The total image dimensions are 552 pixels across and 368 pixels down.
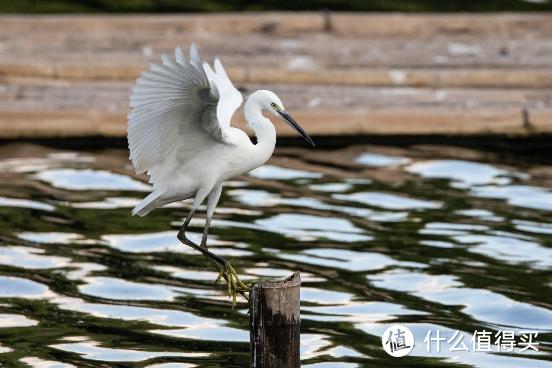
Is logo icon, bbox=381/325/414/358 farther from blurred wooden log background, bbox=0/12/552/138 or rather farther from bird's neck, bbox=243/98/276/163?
blurred wooden log background, bbox=0/12/552/138

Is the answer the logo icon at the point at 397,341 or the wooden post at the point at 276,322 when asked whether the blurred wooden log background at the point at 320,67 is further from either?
the wooden post at the point at 276,322

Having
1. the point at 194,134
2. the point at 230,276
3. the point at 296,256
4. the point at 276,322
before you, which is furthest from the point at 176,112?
the point at 296,256

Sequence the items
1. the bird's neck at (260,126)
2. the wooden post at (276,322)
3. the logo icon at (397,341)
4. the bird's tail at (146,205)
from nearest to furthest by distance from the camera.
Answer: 1. the wooden post at (276,322)
2. the bird's neck at (260,126)
3. the bird's tail at (146,205)
4. the logo icon at (397,341)

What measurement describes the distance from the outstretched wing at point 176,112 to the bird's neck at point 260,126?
15cm

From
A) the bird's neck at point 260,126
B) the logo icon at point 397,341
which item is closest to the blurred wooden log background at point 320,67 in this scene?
the logo icon at point 397,341

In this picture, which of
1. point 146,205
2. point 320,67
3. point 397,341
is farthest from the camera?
point 320,67

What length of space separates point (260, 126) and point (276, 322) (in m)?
1.08

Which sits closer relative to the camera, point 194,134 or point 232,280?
point 232,280

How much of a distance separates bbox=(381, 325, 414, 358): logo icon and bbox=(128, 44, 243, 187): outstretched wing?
1.42 meters

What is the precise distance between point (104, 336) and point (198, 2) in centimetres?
809

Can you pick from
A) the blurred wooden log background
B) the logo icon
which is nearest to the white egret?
the logo icon

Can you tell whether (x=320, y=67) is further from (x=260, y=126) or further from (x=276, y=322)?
(x=276, y=322)

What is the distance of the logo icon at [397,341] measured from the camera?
6.92 metres

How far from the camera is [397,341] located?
7.03 metres
